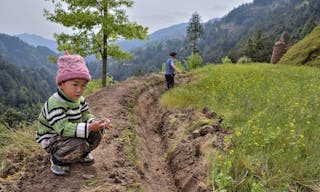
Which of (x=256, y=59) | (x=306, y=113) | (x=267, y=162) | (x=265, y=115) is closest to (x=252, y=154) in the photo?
(x=267, y=162)

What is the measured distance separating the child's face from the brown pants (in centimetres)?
61

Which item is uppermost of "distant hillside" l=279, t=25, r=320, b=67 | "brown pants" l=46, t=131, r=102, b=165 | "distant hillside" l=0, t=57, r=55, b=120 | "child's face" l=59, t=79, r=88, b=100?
"distant hillside" l=279, t=25, r=320, b=67

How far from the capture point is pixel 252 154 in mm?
4227

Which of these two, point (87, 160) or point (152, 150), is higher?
point (87, 160)

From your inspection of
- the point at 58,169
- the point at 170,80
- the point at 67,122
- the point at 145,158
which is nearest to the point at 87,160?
the point at 58,169

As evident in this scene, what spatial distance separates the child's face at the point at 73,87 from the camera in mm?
3467

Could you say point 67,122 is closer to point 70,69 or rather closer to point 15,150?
point 70,69

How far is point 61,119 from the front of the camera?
3498 mm

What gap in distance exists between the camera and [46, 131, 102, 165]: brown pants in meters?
3.65

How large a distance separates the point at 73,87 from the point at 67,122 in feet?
1.51

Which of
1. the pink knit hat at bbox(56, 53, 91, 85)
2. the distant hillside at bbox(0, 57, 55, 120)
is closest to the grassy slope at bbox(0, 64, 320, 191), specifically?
the pink knit hat at bbox(56, 53, 91, 85)

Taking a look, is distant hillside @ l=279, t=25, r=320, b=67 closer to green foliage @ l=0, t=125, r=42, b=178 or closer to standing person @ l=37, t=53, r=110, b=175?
green foliage @ l=0, t=125, r=42, b=178

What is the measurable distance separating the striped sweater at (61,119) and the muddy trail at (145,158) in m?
0.66

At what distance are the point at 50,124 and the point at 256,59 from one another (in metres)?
58.8
